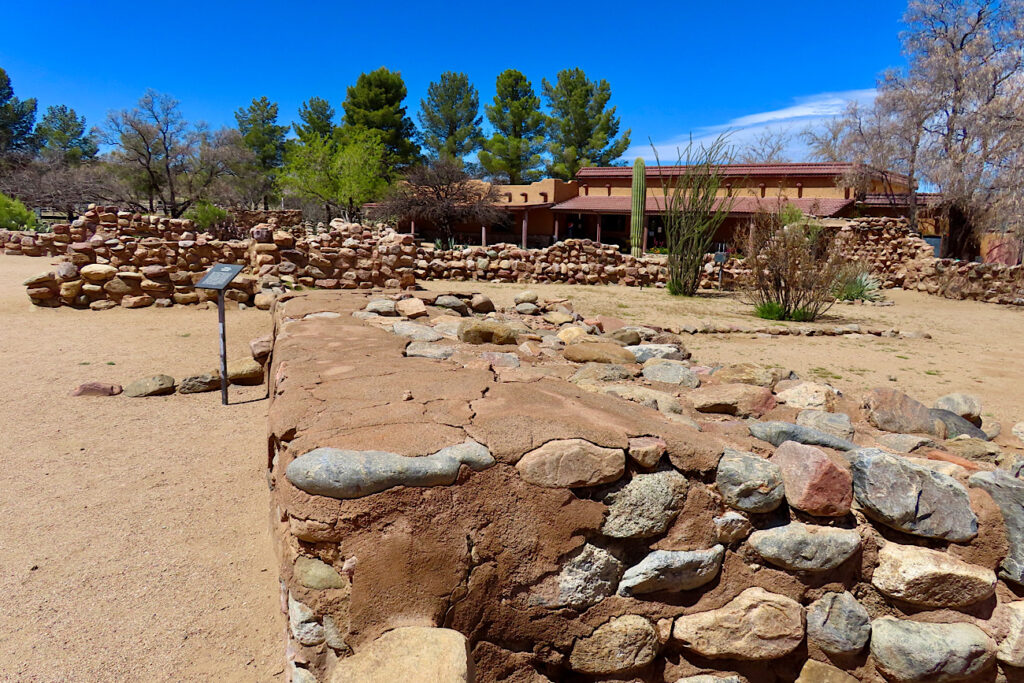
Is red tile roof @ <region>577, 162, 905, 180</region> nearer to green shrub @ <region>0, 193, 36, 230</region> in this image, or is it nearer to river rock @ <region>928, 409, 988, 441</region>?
river rock @ <region>928, 409, 988, 441</region>

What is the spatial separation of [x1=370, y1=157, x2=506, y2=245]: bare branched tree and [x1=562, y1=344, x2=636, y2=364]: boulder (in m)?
21.2

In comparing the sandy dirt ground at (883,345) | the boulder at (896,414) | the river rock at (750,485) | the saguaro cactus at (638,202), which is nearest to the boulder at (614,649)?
the river rock at (750,485)

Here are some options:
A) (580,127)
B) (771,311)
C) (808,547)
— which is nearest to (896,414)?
(808,547)

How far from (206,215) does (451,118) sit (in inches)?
682

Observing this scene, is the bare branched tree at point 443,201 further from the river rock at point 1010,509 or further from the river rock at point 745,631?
the river rock at point 745,631

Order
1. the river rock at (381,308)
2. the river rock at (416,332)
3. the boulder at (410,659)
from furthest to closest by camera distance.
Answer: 1. the river rock at (381,308)
2. the river rock at (416,332)
3. the boulder at (410,659)

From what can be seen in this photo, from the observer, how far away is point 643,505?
206cm

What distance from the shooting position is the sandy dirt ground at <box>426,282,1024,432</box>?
5.80 m

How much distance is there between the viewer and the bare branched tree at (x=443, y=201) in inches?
995

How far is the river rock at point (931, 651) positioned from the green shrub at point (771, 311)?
346 inches

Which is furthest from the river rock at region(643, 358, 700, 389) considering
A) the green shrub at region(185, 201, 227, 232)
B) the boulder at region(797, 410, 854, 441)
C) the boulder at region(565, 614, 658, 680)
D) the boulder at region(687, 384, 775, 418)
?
the green shrub at region(185, 201, 227, 232)

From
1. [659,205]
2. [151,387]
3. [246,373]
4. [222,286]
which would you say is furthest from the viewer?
[659,205]

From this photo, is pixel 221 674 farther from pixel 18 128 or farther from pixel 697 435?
pixel 18 128

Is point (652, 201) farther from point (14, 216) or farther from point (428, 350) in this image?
point (14, 216)
